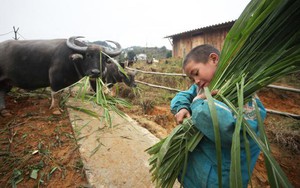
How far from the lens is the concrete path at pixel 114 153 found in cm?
186

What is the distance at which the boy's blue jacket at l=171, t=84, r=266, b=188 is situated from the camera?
0.94 meters

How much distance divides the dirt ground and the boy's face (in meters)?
1.40

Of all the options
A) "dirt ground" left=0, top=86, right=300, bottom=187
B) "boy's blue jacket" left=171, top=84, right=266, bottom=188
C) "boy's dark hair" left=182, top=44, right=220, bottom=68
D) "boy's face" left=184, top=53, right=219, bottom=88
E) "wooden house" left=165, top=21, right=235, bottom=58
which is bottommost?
"dirt ground" left=0, top=86, right=300, bottom=187

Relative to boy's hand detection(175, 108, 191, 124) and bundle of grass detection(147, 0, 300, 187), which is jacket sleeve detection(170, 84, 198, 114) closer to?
boy's hand detection(175, 108, 191, 124)

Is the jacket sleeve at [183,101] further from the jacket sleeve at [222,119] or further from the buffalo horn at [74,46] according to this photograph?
the buffalo horn at [74,46]

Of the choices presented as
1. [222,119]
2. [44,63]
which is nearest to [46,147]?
[222,119]

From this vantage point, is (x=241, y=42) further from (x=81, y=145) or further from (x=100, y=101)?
(x=81, y=145)

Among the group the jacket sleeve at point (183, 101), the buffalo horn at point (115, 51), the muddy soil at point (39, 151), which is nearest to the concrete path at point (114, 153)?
the muddy soil at point (39, 151)

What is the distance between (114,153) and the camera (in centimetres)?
230

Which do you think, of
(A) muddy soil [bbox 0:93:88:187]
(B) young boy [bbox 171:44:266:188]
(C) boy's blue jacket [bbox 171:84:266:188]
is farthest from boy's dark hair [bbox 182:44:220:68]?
(A) muddy soil [bbox 0:93:88:187]

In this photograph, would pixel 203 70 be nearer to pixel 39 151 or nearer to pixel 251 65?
pixel 251 65

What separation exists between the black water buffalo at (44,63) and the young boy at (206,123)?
3072mm

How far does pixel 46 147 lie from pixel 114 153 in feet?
2.76

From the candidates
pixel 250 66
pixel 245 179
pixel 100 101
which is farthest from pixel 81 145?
pixel 250 66
